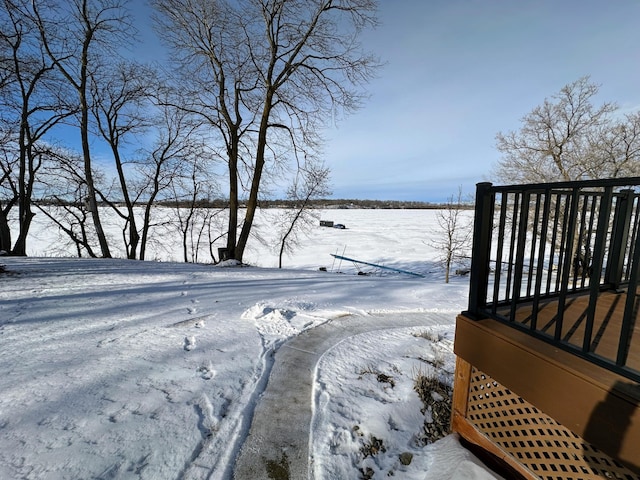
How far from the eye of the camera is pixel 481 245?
222cm

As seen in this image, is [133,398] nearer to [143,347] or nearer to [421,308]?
[143,347]

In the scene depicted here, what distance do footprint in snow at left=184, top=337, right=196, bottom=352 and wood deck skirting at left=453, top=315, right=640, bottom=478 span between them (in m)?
2.82

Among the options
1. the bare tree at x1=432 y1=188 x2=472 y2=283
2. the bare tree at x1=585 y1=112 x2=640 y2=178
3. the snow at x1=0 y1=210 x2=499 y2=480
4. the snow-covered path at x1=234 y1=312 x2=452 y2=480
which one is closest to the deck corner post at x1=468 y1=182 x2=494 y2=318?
the snow at x1=0 y1=210 x2=499 y2=480

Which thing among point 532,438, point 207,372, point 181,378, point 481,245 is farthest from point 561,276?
point 181,378

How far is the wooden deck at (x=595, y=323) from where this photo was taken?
1.82 metres

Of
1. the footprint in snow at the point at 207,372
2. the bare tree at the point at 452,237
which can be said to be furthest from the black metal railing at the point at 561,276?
the bare tree at the point at 452,237

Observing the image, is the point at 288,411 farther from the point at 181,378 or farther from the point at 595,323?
the point at 595,323

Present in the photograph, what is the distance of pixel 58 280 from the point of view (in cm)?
519

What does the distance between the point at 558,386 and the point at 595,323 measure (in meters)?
1.10

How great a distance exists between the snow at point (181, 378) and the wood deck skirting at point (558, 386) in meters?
0.62

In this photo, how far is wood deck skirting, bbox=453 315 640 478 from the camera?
132 centimetres

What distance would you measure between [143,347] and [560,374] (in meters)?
3.73

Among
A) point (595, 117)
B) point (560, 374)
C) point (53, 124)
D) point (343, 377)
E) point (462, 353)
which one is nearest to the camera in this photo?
point (560, 374)

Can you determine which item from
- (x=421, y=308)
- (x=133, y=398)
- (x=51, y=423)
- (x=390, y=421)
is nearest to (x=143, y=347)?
(x=133, y=398)
